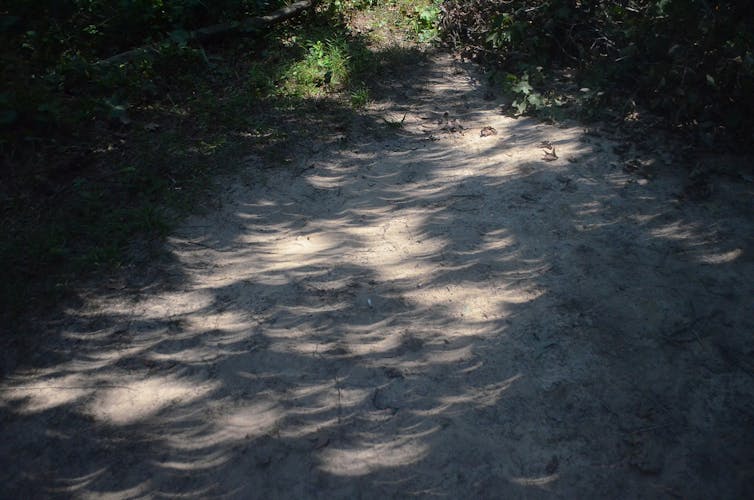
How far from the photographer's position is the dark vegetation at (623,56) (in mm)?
4590

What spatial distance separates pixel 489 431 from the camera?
2857mm

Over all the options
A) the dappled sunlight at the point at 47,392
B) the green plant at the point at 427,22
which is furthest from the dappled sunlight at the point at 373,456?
the green plant at the point at 427,22

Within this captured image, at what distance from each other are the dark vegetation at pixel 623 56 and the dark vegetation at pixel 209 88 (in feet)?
0.05

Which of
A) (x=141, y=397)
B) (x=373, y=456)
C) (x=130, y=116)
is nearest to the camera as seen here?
(x=373, y=456)

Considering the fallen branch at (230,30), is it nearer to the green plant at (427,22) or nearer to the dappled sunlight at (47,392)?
the green plant at (427,22)

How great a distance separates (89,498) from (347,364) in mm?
1475

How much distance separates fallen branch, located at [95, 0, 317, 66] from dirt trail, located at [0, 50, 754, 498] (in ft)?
7.12

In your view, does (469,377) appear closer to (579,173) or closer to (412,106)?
(579,173)

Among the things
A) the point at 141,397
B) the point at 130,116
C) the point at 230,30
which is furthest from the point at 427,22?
the point at 141,397

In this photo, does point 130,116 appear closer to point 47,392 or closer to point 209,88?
point 209,88

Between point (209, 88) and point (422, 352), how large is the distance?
386 centimetres

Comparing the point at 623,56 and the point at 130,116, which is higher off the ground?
the point at 623,56

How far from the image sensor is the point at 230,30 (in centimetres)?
620

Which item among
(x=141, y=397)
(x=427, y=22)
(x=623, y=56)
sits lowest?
(x=141, y=397)
